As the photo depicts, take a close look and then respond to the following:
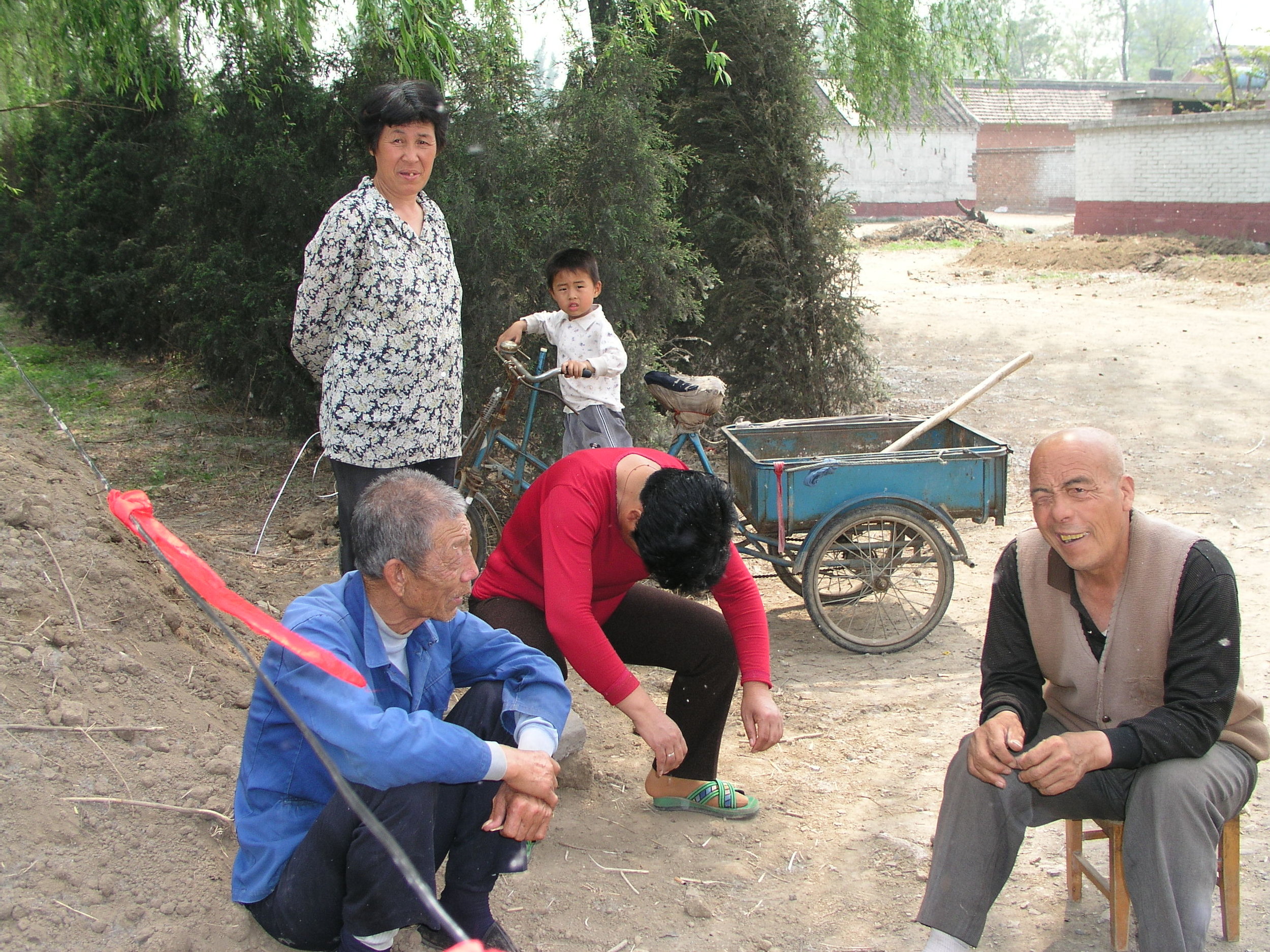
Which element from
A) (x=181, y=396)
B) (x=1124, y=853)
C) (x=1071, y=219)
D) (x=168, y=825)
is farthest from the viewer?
(x=1071, y=219)

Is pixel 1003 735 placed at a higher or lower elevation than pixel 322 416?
lower

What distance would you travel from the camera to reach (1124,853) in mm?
2324

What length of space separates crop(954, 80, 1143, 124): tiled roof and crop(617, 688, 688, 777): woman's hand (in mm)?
35862

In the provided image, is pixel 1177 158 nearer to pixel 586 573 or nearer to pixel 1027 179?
pixel 1027 179

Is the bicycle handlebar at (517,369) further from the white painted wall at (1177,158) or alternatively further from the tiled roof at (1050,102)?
the tiled roof at (1050,102)

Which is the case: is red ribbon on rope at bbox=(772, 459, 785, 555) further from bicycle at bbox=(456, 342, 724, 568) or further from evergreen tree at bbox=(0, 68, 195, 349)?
evergreen tree at bbox=(0, 68, 195, 349)

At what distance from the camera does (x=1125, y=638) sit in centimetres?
243

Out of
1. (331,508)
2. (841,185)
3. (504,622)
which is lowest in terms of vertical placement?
(331,508)

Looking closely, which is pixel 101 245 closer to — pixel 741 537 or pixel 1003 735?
pixel 741 537

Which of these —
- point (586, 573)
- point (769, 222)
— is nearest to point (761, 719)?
point (586, 573)

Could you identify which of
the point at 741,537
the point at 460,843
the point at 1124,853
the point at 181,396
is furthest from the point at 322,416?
the point at 181,396

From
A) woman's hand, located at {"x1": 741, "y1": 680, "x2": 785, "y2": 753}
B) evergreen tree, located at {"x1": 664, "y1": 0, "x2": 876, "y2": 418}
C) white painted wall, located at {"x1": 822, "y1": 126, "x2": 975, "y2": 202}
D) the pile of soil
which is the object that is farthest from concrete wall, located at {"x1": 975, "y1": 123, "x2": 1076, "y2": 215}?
woman's hand, located at {"x1": 741, "y1": 680, "x2": 785, "y2": 753}

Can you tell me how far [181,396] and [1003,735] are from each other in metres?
9.31

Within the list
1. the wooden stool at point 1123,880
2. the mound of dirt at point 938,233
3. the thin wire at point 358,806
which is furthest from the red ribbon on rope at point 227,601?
the mound of dirt at point 938,233
